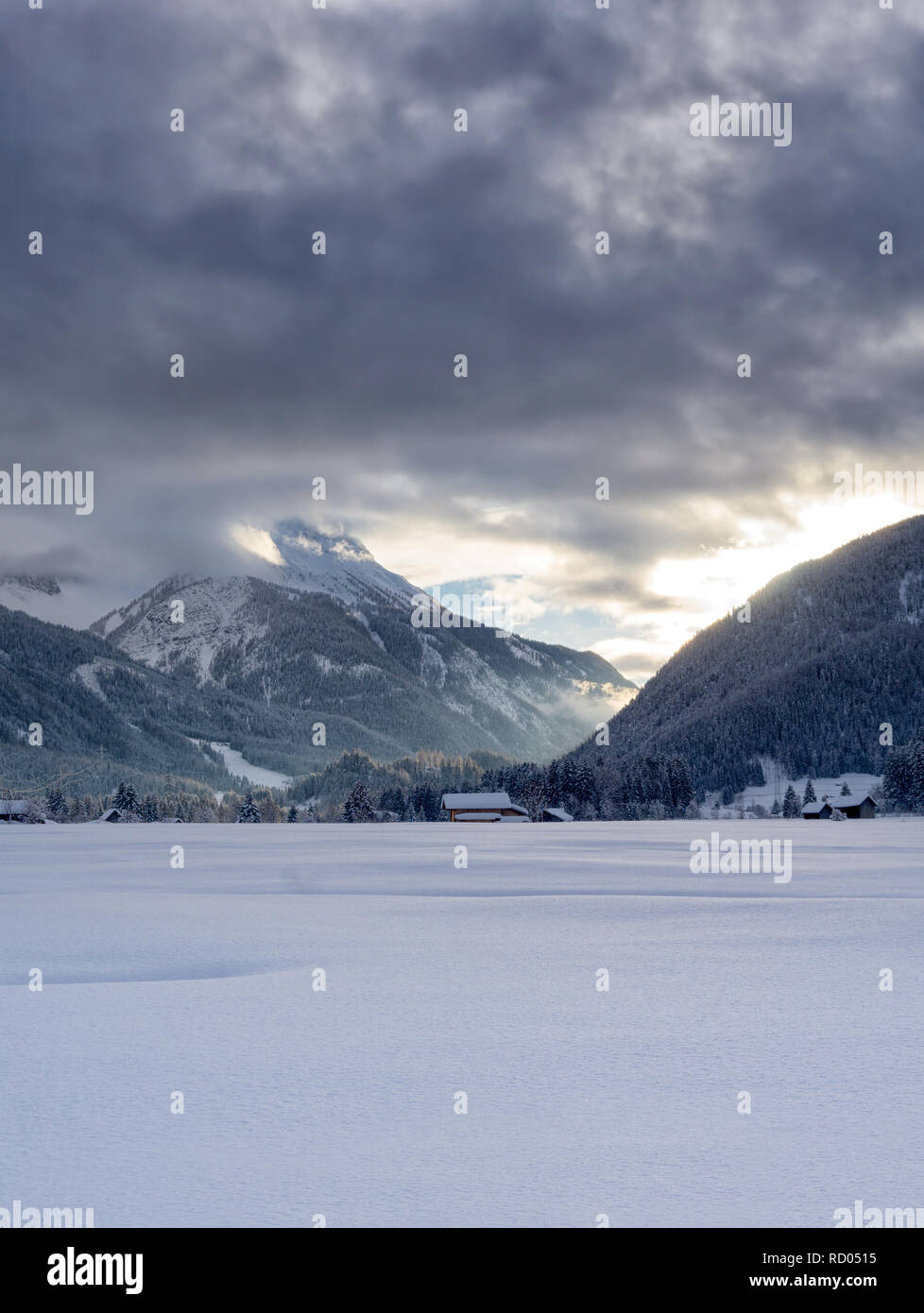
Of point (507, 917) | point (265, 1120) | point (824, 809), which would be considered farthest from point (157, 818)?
point (265, 1120)

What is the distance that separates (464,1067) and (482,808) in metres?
143

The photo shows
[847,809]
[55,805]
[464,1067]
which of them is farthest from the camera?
[55,805]

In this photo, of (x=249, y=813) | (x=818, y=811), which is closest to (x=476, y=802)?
(x=249, y=813)

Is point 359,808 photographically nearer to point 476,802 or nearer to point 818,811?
point 476,802

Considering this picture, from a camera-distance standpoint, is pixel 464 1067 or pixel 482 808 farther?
pixel 482 808

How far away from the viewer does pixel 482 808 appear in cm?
15250

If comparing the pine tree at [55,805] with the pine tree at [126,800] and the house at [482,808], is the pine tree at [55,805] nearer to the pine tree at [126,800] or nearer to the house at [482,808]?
the pine tree at [126,800]

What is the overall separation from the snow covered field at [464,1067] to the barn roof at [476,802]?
12879cm

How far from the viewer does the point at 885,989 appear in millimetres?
14445

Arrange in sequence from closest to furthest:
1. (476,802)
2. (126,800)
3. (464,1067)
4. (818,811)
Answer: (464,1067) < (818,811) < (476,802) < (126,800)

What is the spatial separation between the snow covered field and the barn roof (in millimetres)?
128786

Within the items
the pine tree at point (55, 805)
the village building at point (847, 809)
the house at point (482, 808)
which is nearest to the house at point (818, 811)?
the village building at point (847, 809)

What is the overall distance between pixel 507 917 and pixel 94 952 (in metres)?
9.08

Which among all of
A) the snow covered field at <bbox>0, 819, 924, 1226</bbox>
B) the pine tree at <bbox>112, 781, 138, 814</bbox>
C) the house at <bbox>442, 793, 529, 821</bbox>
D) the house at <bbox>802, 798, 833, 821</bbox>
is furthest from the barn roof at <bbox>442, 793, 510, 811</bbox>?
the snow covered field at <bbox>0, 819, 924, 1226</bbox>
